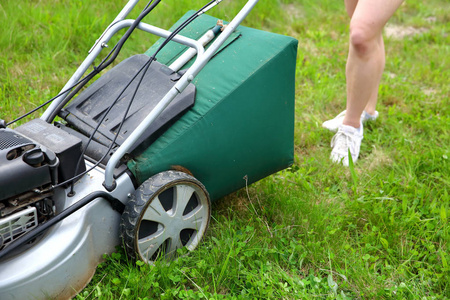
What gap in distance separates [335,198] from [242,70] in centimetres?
76

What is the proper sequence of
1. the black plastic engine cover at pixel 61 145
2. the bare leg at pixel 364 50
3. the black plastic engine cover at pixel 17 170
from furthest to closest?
the bare leg at pixel 364 50, the black plastic engine cover at pixel 61 145, the black plastic engine cover at pixel 17 170

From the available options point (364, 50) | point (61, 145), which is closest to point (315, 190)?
point (364, 50)

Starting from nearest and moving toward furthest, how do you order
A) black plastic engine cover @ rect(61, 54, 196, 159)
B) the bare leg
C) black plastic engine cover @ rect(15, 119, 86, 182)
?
black plastic engine cover @ rect(15, 119, 86, 182), black plastic engine cover @ rect(61, 54, 196, 159), the bare leg

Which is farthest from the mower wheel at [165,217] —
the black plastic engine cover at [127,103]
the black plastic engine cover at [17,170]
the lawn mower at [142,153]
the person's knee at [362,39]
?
the person's knee at [362,39]

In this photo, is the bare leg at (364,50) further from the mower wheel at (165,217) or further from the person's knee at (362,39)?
the mower wheel at (165,217)

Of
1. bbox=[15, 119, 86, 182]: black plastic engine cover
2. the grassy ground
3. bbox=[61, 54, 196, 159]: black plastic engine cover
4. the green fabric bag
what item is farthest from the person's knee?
bbox=[15, 119, 86, 182]: black plastic engine cover

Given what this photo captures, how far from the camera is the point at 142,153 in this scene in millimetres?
1620

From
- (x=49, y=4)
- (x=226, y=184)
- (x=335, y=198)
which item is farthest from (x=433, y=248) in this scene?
(x=49, y=4)

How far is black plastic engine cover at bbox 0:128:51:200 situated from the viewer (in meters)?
1.32

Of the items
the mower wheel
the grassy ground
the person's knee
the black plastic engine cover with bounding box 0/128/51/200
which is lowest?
the grassy ground

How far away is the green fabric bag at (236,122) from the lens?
1.65 metres

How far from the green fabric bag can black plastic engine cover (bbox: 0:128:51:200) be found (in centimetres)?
30

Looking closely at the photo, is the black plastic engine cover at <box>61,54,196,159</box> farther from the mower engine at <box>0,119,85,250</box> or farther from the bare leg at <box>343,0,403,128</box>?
the bare leg at <box>343,0,403,128</box>

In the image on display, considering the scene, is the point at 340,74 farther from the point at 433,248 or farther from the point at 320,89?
the point at 433,248
